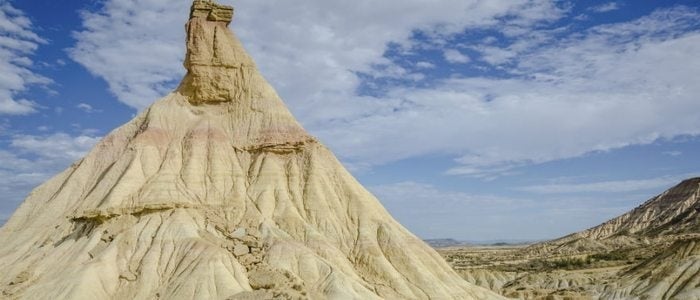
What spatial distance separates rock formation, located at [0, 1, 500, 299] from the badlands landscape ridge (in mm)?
111

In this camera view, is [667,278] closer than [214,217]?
No

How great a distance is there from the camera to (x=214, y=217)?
53625 millimetres

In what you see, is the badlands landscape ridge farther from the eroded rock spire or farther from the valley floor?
the valley floor

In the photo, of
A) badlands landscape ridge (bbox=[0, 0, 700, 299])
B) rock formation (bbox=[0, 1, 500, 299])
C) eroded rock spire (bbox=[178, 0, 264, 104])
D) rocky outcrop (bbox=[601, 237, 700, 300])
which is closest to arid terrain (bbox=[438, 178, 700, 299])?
rocky outcrop (bbox=[601, 237, 700, 300])

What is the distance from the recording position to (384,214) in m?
60.2

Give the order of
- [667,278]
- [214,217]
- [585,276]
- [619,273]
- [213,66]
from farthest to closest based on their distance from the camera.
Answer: [585,276]
[619,273]
[667,278]
[213,66]
[214,217]

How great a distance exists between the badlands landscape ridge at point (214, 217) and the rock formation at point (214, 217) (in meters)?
0.11

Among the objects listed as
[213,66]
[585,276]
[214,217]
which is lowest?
[585,276]

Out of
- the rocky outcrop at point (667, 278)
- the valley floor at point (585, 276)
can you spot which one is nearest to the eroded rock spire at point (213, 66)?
the valley floor at point (585, 276)

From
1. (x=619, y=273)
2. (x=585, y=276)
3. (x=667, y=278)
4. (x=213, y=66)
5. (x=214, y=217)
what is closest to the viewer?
(x=214, y=217)

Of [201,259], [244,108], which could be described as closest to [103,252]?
[201,259]

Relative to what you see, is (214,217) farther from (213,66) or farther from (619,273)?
(619,273)

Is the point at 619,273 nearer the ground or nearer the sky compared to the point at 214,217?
nearer the ground

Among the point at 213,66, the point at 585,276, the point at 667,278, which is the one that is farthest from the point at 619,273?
the point at 213,66
